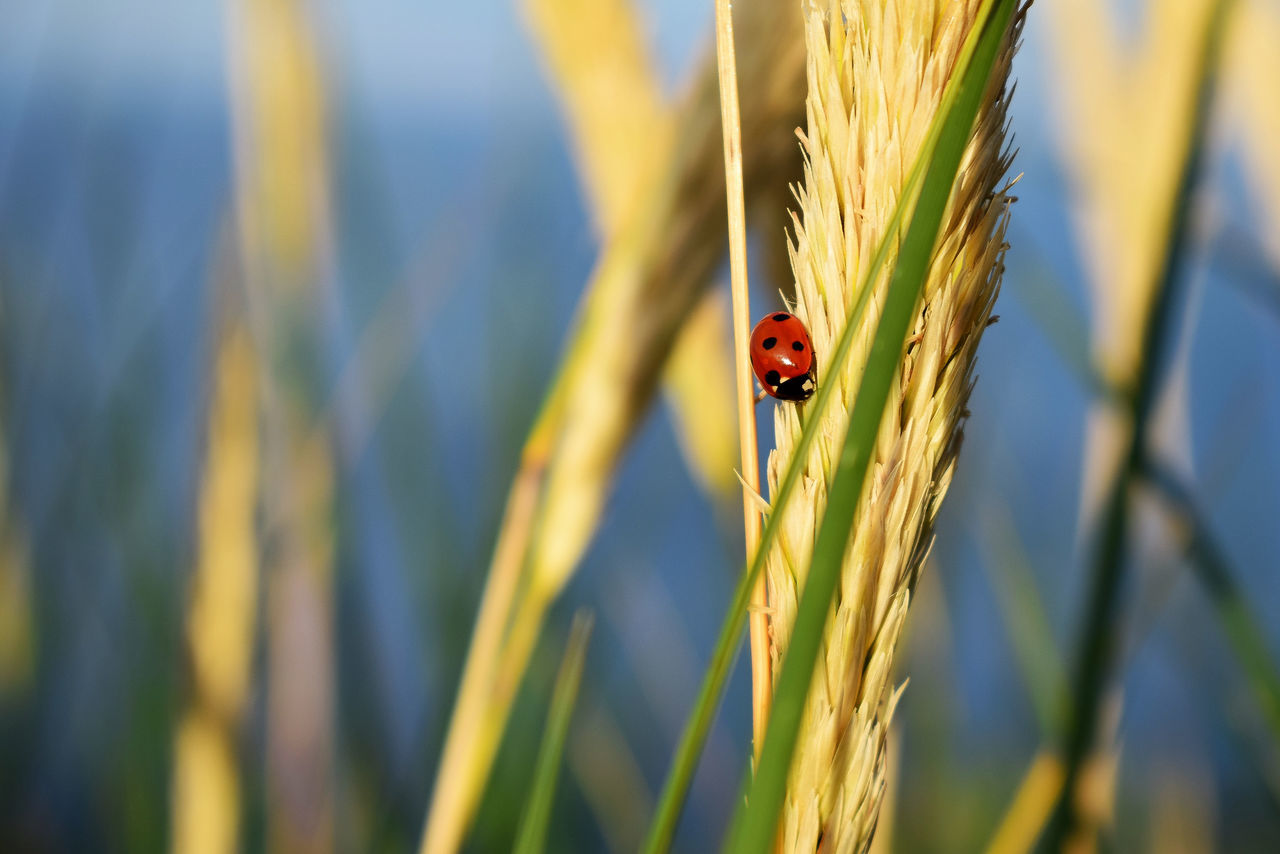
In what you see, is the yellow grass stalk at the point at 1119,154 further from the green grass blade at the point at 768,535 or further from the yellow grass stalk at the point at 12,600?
the yellow grass stalk at the point at 12,600

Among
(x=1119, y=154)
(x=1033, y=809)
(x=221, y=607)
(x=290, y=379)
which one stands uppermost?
(x=1119, y=154)

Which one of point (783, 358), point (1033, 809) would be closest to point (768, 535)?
point (783, 358)

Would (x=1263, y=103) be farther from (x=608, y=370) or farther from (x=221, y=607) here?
(x=221, y=607)

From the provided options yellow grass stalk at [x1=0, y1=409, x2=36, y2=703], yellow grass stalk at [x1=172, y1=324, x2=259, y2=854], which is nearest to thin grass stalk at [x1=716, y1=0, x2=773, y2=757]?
yellow grass stalk at [x1=172, y1=324, x2=259, y2=854]

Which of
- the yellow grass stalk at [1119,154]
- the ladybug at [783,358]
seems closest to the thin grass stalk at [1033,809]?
the yellow grass stalk at [1119,154]

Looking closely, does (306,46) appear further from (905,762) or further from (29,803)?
(905,762)

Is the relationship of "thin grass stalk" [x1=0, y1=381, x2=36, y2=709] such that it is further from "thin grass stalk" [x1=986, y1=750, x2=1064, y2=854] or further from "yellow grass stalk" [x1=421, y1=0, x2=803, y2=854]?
"thin grass stalk" [x1=986, y1=750, x2=1064, y2=854]
